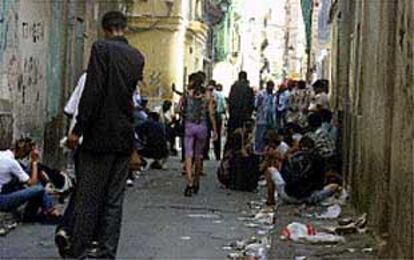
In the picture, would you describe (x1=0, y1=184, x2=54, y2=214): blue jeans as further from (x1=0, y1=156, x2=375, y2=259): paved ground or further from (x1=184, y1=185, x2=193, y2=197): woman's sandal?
(x1=184, y1=185, x2=193, y2=197): woman's sandal

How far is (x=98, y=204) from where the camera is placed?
9.59 meters

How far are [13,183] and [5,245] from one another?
1.07 metres

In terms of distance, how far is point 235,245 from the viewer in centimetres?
1197

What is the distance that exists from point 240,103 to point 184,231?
10879 millimetres

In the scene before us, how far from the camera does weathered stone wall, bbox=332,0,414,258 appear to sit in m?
8.77

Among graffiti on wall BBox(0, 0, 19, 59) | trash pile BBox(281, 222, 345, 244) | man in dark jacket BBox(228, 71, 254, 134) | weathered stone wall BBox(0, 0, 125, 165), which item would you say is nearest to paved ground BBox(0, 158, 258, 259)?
trash pile BBox(281, 222, 345, 244)

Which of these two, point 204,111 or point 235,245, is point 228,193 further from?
point 235,245

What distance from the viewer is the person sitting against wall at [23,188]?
39.3 ft

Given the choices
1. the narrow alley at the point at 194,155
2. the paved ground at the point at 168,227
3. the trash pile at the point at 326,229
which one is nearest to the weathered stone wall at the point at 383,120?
the narrow alley at the point at 194,155

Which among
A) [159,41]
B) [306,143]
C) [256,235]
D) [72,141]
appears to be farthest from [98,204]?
[159,41]

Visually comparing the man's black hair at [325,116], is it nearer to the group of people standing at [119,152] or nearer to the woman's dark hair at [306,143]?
the group of people standing at [119,152]

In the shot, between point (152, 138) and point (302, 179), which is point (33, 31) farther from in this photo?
point (152, 138)

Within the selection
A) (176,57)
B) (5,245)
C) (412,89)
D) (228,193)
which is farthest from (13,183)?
(176,57)

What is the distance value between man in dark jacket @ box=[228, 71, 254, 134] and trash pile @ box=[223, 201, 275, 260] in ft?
23.3
